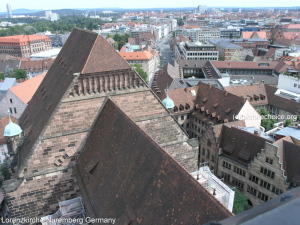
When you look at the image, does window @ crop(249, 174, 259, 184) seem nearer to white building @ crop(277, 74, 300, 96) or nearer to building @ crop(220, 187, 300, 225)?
building @ crop(220, 187, 300, 225)

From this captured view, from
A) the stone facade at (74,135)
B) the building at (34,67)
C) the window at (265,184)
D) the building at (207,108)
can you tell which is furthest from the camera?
the building at (34,67)

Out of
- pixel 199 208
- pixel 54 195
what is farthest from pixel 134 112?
pixel 199 208

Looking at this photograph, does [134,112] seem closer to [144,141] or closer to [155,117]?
[155,117]

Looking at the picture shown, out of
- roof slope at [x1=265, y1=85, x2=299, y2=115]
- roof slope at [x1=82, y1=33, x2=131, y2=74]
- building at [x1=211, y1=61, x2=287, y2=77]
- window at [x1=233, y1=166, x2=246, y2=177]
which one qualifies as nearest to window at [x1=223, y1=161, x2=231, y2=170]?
window at [x1=233, y1=166, x2=246, y2=177]

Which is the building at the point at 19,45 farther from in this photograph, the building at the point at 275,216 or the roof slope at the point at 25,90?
the building at the point at 275,216

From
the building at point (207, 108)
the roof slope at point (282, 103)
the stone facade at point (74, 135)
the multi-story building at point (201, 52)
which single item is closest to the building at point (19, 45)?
the multi-story building at point (201, 52)

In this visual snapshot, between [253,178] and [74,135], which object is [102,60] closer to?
[74,135]
